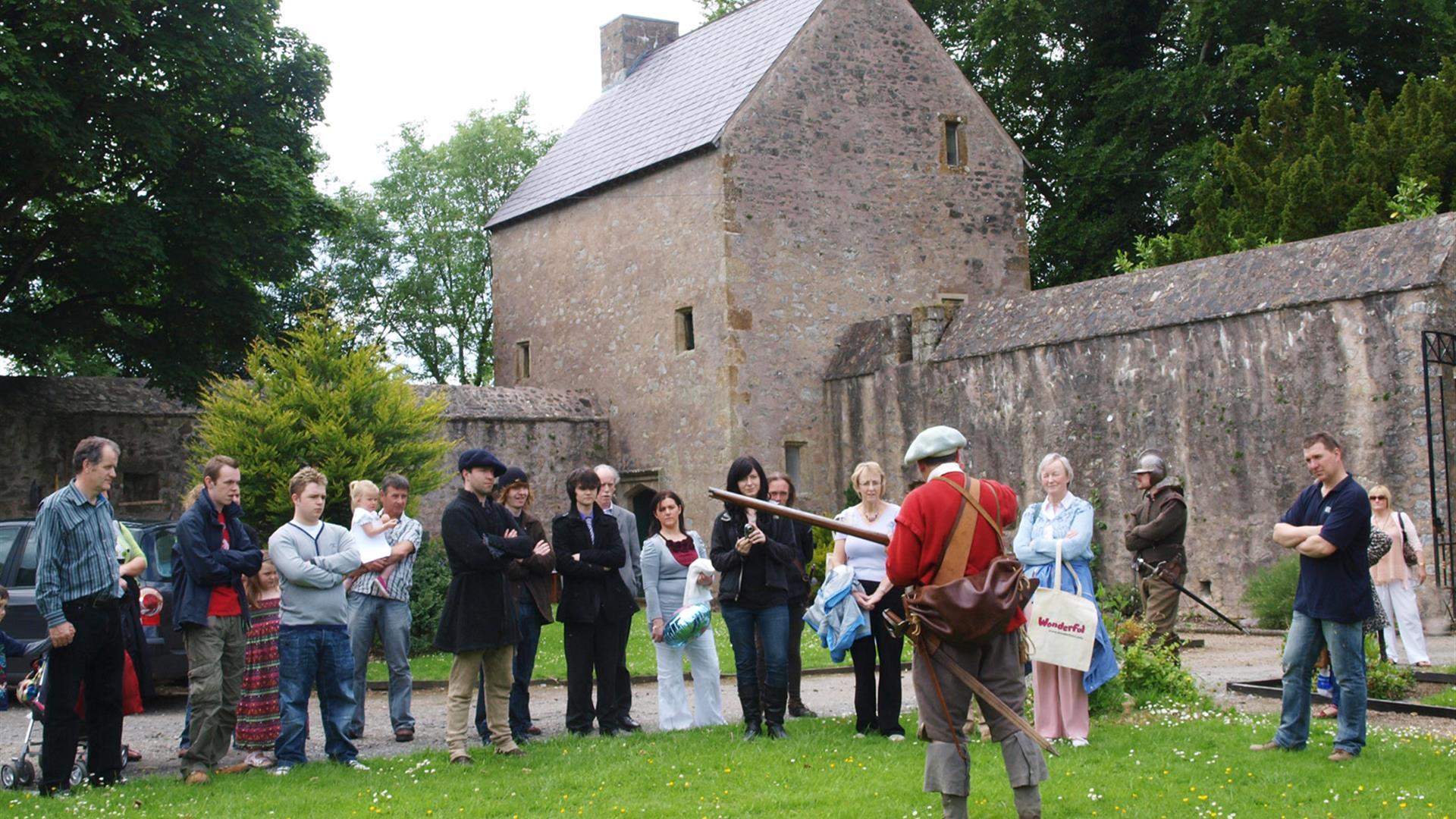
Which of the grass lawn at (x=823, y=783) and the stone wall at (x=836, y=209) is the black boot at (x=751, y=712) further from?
the stone wall at (x=836, y=209)

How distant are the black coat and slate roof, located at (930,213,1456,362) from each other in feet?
34.1

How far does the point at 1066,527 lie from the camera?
8578mm

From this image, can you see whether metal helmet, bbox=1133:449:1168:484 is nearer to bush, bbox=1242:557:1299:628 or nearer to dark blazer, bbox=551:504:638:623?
dark blazer, bbox=551:504:638:623

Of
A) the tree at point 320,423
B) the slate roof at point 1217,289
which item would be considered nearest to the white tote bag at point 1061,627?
the slate roof at point 1217,289

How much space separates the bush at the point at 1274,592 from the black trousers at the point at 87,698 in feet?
38.8

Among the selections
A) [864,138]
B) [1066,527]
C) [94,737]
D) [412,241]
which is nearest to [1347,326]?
[1066,527]

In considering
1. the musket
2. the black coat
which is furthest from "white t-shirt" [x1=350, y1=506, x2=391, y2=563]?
the musket

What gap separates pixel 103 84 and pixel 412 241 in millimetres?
21068

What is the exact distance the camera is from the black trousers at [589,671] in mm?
9633

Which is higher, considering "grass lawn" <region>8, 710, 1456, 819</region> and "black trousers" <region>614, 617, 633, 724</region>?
"black trousers" <region>614, 617, 633, 724</region>

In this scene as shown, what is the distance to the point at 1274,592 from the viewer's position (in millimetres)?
15680

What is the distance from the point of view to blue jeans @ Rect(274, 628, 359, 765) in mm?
8492

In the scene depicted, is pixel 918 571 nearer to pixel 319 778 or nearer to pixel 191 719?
pixel 319 778

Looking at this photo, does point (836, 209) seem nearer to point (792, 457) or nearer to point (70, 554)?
point (792, 457)
